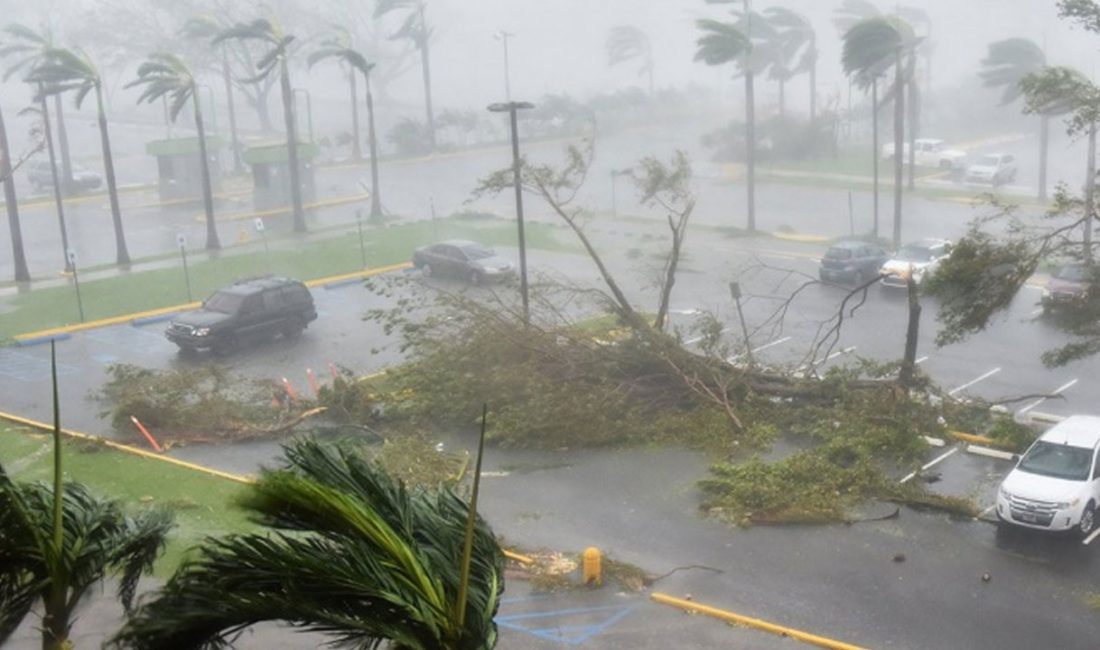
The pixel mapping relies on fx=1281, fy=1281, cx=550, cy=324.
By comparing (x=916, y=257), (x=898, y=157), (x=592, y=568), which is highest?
(x=898, y=157)

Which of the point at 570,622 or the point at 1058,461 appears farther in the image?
the point at 1058,461

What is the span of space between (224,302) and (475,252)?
28.8 ft

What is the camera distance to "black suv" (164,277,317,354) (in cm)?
2720

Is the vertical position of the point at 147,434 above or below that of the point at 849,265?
below

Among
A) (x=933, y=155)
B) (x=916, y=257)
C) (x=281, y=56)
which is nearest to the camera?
(x=916, y=257)

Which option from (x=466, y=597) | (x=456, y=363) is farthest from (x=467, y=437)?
(x=466, y=597)

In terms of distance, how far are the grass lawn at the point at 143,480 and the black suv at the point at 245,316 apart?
535cm

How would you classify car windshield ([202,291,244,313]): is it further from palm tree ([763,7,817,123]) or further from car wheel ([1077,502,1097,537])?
palm tree ([763,7,817,123])

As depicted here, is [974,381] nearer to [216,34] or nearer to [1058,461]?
[1058,461]

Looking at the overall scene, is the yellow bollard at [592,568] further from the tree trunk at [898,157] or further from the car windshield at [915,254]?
the tree trunk at [898,157]

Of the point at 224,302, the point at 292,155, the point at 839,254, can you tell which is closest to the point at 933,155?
the point at 839,254

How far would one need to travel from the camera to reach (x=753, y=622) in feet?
46.0

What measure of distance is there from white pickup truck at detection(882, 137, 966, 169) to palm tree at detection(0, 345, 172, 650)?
172ft

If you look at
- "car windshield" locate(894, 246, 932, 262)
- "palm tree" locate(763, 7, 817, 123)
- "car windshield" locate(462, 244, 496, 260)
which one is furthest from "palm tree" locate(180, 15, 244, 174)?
"car windshield" locate(894, 246, 932, 262)
